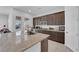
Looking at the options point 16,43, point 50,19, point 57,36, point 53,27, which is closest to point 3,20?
point 50,19

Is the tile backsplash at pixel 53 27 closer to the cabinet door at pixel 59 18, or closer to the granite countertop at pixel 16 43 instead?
the cabinet door at pixel 59 18

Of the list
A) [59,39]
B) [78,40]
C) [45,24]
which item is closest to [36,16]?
[45,24]

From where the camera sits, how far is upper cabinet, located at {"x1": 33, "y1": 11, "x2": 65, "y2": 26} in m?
5.05

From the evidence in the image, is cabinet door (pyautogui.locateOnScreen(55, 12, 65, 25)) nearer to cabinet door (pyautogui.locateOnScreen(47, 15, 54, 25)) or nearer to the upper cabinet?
the upper cabinet

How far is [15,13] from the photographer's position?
5406 mm

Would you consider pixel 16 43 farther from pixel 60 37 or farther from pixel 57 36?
pixel 57 36

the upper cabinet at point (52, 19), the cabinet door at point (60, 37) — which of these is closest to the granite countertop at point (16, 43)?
the cabinet door at point (60, 37)

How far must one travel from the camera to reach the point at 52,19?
5691mm

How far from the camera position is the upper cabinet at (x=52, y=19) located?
5.05m

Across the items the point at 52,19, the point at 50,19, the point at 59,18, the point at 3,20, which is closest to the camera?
the point at 3,20
